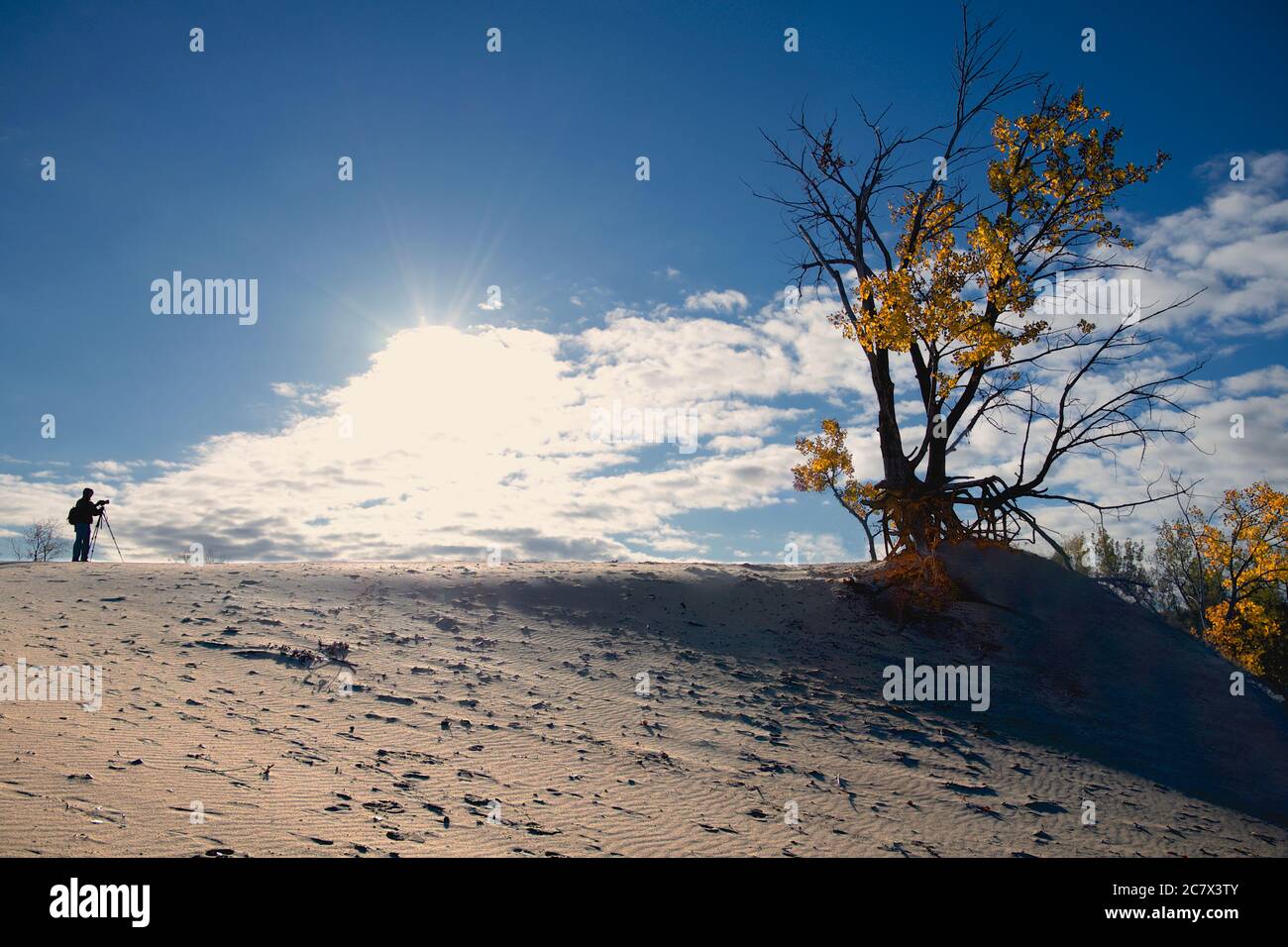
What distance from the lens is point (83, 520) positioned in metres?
19.8

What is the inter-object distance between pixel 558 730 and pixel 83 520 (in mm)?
15845

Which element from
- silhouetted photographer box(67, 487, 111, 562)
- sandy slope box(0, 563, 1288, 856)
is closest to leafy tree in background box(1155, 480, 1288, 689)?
sandy slope box(0, 563, 1288, 856)

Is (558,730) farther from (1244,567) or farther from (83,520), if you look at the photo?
(1244,567)

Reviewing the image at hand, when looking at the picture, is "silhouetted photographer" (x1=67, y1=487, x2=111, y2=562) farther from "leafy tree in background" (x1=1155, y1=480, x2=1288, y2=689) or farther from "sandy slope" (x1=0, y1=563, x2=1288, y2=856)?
"leafy tree in background" (x1=1155, y1=480, x2=1288, y2=689)

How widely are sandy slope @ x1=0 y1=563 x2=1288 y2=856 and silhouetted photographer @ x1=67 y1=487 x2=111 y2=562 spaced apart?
9.48ft

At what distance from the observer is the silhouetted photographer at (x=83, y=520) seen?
1975cm

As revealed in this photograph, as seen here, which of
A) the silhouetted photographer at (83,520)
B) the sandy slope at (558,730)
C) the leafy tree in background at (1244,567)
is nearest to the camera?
the sandy slope at (558,730)

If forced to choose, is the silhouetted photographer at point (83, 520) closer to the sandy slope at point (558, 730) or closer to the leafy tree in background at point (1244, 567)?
the sandy slope at point (558, 730)

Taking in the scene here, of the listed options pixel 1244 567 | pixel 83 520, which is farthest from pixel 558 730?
pixel 1244 567

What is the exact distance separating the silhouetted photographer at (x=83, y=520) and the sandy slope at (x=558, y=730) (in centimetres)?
289

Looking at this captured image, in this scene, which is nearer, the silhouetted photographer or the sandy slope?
the sandy slope

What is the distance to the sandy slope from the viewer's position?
25.0 feet

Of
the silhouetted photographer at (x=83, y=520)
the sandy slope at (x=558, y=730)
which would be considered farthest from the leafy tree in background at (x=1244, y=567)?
the silhouetted photographer at (x=83, y=520)
